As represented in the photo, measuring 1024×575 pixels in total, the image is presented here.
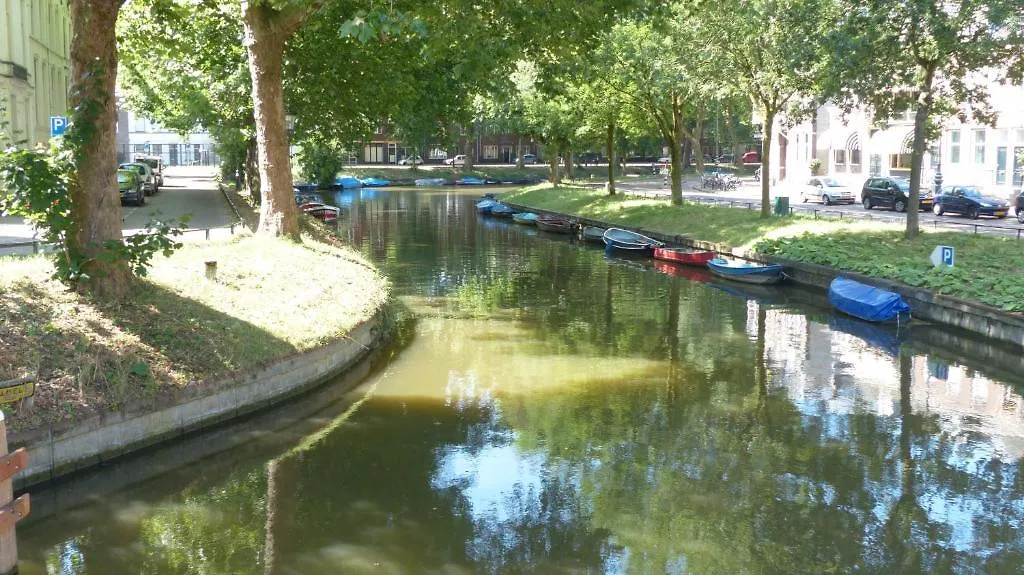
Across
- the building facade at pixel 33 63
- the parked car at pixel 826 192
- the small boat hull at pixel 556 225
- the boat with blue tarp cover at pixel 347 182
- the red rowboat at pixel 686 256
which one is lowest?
the red rowboat at pixel 686 256

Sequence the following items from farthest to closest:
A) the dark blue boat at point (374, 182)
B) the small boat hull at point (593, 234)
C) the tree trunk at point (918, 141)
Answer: the dark blue boat at point (374, 182), the small boat hull at point (593, 234), the tree trunk at point (918, 141)

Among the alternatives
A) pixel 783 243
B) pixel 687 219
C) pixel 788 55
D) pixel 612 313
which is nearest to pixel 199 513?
pixel 612 313

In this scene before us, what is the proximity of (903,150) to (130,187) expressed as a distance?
38.9 m

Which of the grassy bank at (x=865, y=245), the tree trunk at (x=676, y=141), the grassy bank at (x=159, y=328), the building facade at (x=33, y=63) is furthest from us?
the tree trunk at (x=676, y=141)

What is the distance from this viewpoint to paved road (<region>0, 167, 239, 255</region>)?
23.1 m

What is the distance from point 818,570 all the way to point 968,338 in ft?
43.0

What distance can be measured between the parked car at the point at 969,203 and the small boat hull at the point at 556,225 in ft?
51.1

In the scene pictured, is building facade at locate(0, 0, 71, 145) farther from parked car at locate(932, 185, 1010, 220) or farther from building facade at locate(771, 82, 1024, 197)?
parked car at locate(932, 185, 1010, 220)

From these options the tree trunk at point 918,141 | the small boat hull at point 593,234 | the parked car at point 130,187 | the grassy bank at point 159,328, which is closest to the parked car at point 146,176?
the parked car at point 130,187

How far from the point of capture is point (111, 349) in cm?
1230

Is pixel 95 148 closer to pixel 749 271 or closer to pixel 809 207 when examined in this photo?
pixel 749 271

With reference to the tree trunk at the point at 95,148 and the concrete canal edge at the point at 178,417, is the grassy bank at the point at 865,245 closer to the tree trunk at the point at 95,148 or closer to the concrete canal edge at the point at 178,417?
the concrete canal edge at the point at 178,417

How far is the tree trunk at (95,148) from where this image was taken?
13.0 metres

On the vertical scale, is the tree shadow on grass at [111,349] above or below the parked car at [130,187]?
below
